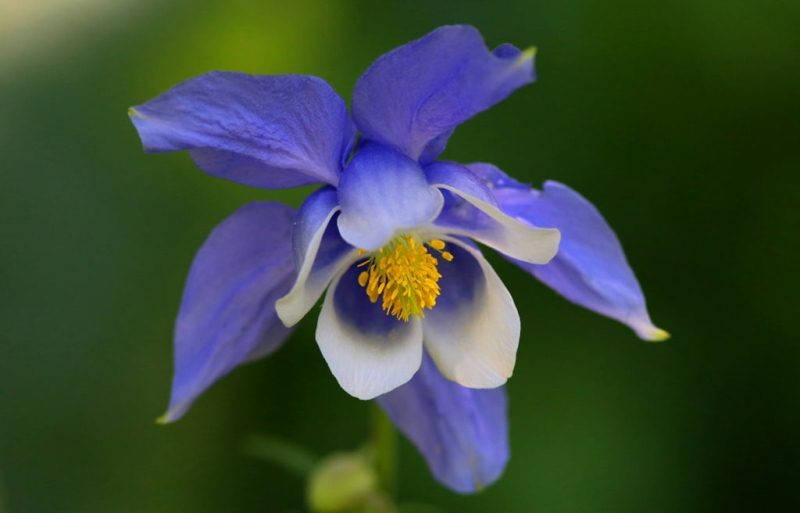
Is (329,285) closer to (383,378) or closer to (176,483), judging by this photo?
(383,378)

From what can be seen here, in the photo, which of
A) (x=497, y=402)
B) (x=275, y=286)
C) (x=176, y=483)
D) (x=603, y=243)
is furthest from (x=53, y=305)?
(x=603, y=243)

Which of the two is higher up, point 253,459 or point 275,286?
point 275,286

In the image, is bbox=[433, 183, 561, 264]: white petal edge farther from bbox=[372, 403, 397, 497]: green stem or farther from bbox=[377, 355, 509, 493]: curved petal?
bbox=[372, 403, 397, 497]: green stem

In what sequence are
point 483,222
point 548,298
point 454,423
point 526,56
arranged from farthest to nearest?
point 548,298, point 454,423, point 483,222, point 526,56

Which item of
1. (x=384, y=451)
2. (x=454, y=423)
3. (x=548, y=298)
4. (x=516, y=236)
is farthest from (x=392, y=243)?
(x=548, y=298)

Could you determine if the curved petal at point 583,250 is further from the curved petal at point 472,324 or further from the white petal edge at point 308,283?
the white petal edge at point 308,283

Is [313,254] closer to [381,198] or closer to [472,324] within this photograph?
[381,198]

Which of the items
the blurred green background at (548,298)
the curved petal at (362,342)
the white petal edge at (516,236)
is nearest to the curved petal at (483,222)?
the white petal edge at (516,236)
